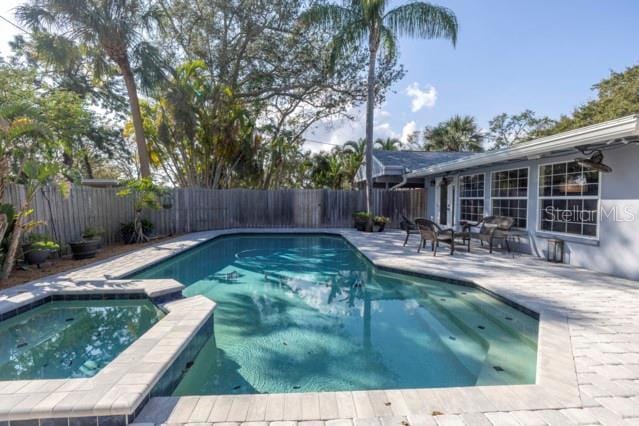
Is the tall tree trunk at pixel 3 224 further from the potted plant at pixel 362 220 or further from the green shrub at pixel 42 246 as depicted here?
the potted plant at pixel 362 220

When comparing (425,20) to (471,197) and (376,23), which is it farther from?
(471,197)

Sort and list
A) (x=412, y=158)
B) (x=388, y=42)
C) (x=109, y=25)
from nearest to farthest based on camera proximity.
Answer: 1. (x=109, y=25)
2. (x=388, y=42)
3. (x=412, y=158)

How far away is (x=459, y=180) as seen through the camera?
420 inches

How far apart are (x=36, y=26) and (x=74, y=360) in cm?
953

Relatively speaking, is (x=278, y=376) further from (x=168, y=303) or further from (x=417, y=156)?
(x=417, y=156)

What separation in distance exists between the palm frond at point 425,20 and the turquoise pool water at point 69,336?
10623 millimetres

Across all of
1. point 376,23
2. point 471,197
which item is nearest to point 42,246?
point 376,23

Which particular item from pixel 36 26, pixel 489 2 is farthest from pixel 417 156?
pixel 36 26

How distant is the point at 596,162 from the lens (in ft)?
18.6

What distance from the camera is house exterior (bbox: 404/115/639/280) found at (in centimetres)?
525

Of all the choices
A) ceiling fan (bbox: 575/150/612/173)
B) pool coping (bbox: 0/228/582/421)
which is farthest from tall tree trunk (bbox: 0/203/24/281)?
ceiling fan (bbox: 575/150/612/173)

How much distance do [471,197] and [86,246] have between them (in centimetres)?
1044

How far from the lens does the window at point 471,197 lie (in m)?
9.57

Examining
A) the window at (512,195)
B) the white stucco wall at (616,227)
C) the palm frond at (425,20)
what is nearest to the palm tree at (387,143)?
the palm frond at (425,20)
